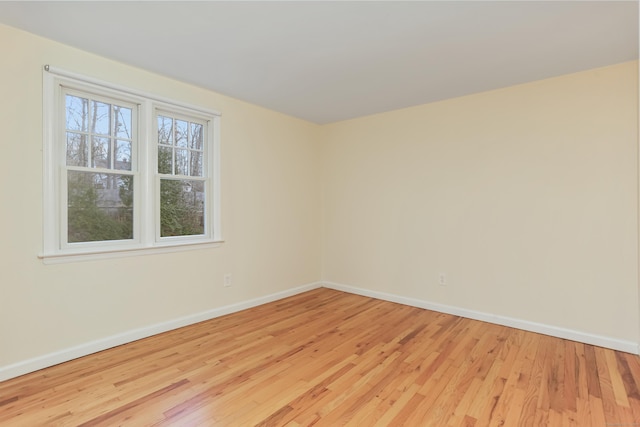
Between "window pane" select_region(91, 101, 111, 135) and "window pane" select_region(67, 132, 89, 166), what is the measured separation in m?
0.12

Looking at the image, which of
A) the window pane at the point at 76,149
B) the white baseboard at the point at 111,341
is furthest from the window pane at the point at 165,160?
the white baseboard at the point at 111,341

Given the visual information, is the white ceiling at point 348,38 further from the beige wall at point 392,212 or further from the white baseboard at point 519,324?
the white baseboard at point 519,324

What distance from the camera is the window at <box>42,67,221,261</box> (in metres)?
2.45

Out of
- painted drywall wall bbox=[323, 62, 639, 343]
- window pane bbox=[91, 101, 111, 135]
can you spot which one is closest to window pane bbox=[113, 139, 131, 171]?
window pane bbox=[91, 101, 111, 135]

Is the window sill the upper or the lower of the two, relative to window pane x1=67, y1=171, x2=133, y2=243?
lower

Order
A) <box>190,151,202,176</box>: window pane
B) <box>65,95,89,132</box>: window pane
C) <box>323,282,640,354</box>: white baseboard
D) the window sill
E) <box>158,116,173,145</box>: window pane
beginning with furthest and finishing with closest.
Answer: <box>190,151,202,176</box>: window pane → <box>158,116,173,145</box>: window pane → <box>323,282,640,354</box>: white baseboard → <box>65,95,89,132</box>: window pane → the window sill

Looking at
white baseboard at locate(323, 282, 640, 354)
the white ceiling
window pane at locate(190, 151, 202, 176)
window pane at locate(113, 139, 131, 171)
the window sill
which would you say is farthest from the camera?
window pane at locate(190, 151, 202, 176)

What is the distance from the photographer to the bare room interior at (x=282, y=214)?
Answer: 1987 mm

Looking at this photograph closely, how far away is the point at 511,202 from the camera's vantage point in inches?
124

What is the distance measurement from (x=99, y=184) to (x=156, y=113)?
838 mm

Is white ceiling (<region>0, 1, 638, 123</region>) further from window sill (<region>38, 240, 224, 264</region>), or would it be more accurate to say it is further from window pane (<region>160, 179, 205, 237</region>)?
window sill (<region>38, 240, 224, 264</region>)

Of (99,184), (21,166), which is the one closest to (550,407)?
(99,184)

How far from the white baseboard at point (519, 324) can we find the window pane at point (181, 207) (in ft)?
7.48

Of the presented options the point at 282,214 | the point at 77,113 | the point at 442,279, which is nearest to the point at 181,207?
the point at 77,113
